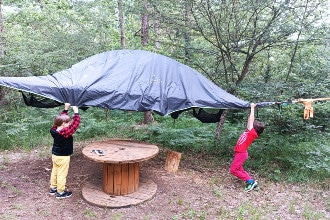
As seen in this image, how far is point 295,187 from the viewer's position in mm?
4855

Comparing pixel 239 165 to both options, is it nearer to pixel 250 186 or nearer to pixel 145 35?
pixel 250 186

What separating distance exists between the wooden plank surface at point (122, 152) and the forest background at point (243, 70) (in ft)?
6.68

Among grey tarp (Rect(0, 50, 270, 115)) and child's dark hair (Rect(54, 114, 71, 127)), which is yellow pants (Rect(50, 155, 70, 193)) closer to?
child's dark hair (Rect(54, 114, 71, 127))

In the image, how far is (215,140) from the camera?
6.66m

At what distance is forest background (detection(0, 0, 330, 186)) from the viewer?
537 cm

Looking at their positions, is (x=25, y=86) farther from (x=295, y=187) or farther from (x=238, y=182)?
(x=295, y=187)

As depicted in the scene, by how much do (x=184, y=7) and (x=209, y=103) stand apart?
2755mm

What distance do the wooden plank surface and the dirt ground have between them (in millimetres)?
693

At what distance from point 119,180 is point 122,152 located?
424 mm

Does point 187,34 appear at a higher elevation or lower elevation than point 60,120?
higher

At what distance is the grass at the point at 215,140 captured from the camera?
5312 mm

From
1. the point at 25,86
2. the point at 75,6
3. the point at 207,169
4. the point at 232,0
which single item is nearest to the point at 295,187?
the point at 207,169

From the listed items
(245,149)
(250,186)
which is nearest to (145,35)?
(245,149)

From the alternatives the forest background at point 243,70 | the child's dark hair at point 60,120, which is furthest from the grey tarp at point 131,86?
the forest background at point 243,70
